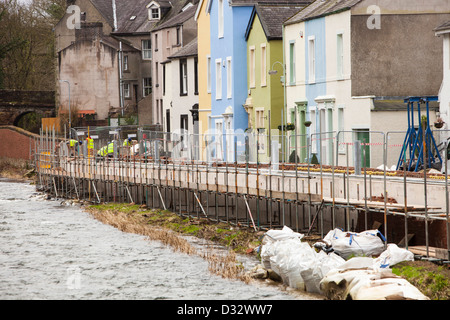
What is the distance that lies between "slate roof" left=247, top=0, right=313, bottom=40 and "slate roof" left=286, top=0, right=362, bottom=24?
1.93 meters

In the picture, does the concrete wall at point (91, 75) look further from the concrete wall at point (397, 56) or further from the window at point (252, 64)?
the concrete wall at point (397, 56)

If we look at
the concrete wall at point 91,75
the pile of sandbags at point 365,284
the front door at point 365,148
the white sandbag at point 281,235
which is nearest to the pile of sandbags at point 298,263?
the pile of sandbags at point 365,284

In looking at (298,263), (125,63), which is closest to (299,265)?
(298,263)

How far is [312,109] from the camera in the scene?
39.6m

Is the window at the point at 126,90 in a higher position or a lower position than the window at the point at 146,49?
lower

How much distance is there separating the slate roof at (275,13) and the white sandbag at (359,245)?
82.6ft

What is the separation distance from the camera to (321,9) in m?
39.0

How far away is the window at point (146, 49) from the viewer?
75.8 m

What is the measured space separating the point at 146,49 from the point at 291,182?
5122cm

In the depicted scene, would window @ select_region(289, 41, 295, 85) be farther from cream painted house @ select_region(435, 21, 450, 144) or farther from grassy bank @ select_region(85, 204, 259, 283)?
cream painted house @ select_region(435, 21, 450, 144)
